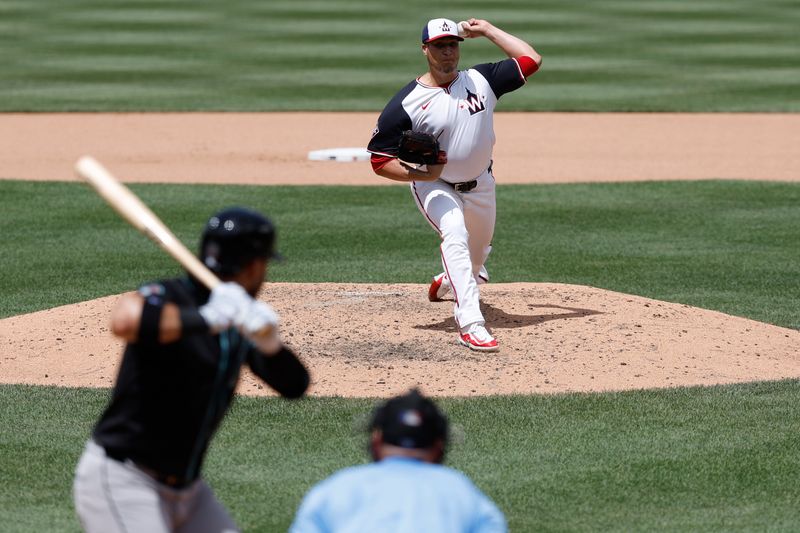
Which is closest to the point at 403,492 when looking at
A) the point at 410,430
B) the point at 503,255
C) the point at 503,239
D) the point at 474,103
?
the point at 410,430

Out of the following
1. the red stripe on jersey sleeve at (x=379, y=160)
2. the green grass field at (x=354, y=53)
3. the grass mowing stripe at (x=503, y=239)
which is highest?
the red stripe on jersey sleeve at (x=379, y=160)

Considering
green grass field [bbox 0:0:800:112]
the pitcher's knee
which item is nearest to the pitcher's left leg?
the pitcher's knee

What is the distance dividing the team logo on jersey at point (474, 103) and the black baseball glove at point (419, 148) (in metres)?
0.38

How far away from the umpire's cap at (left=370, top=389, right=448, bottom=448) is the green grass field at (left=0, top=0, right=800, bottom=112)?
19.6 m

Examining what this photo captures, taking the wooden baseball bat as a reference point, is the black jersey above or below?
below

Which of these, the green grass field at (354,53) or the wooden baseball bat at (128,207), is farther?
the green grass field at (354,53)

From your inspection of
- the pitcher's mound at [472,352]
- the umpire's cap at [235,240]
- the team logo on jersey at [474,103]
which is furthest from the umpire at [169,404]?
the team logo on jersey at [474,103]

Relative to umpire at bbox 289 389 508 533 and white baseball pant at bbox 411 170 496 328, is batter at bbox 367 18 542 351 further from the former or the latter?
umpire at bbox 289 389 508 533

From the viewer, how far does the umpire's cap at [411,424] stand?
12.1 feet

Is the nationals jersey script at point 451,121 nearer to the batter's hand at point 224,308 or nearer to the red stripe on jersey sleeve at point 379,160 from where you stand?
the red stripe on jersey sleeve at point 379,160

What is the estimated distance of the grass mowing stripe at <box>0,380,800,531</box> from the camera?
251 inches

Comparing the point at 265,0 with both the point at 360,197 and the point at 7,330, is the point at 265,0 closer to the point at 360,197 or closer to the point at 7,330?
the point at 360,197

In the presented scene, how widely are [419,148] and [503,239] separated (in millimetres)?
4712

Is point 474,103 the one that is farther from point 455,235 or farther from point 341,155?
point 341,155
